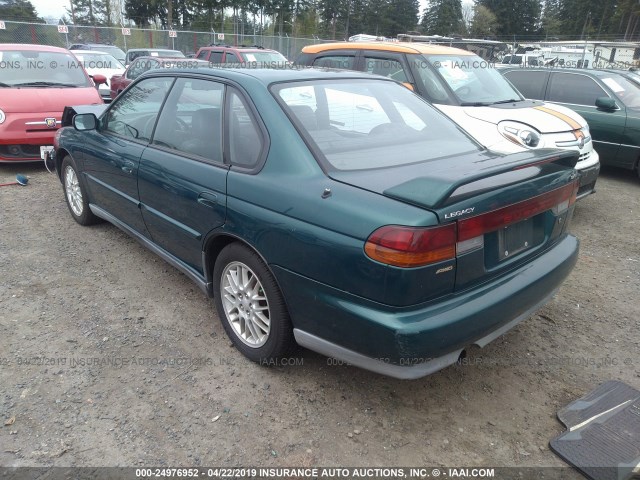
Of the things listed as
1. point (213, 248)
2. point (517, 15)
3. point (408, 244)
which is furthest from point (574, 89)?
point (517, 15)

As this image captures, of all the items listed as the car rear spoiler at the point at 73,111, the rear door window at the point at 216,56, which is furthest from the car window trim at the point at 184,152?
the rear door window at the point at 216,56

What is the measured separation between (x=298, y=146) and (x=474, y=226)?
984mm

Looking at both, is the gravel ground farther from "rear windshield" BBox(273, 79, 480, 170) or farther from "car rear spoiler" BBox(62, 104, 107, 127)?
"car rear spoiler" BBox(62, 104, 107, 127)

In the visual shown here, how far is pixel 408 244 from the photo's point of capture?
2.05m

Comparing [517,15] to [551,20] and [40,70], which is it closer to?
[551,20]

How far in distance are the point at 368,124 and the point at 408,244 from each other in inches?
49.9

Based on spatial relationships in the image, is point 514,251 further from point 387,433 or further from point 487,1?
point 487,1

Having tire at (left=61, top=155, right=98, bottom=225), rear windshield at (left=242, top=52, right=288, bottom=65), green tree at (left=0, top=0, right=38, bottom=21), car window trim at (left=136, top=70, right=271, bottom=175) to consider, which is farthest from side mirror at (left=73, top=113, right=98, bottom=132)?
green tree at (left=0, top=0, right=38, bottom=21)

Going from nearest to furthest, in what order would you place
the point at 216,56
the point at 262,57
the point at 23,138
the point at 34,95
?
the point at 23,138 → the point at 34,95 → the point at 262,57 → the point at 216,56

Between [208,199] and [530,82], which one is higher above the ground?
[530,82]

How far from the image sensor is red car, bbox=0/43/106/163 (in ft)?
21.8

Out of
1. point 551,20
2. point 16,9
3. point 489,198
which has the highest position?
point 551,20

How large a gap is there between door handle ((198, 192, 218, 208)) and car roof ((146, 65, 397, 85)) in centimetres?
72

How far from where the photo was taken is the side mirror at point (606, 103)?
7191 mm
